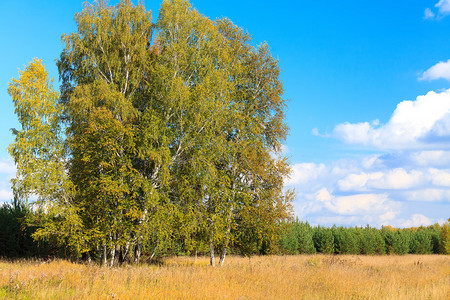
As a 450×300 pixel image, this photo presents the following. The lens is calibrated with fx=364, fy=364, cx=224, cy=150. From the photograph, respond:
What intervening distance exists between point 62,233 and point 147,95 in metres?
8.27

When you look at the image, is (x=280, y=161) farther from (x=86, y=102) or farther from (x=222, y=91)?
(x=86, y=102)

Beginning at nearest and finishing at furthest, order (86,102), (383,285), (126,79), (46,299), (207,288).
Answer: (46,299) → (207,288) → (383,285) → (86,102) → (126,79)

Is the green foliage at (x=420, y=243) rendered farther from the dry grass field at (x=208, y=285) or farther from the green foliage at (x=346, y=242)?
the dry grass field at (x=208, y=285)

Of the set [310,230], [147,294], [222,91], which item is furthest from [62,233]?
[310,230]

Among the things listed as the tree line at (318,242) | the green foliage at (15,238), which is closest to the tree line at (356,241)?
the tree line at (318,242)

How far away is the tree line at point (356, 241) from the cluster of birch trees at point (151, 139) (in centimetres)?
1547

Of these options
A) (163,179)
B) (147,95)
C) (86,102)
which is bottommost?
(163,179)

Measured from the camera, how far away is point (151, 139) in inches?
682

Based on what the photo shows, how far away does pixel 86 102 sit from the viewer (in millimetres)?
16844

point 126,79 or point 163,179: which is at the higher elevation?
point 126,79

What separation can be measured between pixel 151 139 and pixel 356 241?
30.0 metres

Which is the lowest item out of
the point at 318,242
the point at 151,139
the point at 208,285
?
the point at 208,285

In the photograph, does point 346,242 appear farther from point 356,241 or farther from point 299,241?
point 299,241

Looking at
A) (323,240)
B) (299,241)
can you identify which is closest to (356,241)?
(323,240)
